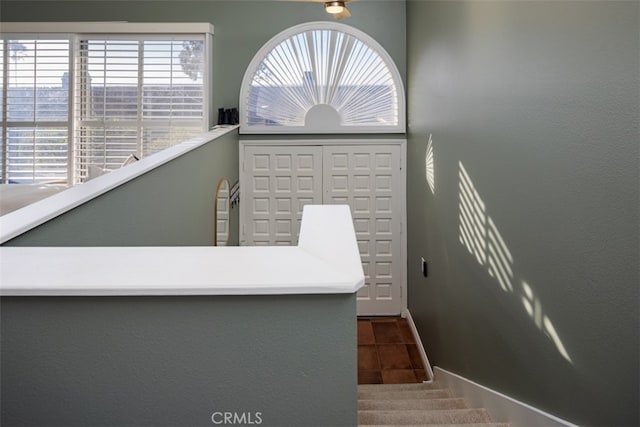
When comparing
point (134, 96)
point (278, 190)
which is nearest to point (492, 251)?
point (278, 190)

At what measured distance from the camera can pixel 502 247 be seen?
2217 mm

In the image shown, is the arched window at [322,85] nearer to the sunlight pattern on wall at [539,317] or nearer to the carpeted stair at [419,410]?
the carpeted stair at [419,410]

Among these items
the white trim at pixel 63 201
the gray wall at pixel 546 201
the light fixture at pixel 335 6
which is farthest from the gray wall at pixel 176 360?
the light fixture at pixel 335 6

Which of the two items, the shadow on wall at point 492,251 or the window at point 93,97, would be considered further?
the window at point 93,97

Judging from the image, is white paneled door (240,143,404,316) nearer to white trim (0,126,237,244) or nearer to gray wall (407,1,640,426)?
gray wall (407,1,640,426)

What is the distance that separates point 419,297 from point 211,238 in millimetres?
2239

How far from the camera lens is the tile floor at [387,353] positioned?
3.99 metres

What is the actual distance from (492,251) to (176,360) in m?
1.96

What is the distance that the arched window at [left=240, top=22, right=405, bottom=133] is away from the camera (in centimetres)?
488

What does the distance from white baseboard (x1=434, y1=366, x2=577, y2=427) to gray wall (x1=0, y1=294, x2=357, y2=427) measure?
1.37m

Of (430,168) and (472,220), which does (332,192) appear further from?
(472,220)

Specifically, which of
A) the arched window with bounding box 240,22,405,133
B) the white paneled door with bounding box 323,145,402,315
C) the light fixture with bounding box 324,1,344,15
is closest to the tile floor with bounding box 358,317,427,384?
the white paneled door with bounding box 323,145,402,315

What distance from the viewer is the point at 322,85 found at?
4953 millimetres

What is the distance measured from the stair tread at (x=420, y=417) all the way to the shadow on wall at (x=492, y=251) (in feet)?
2.27
